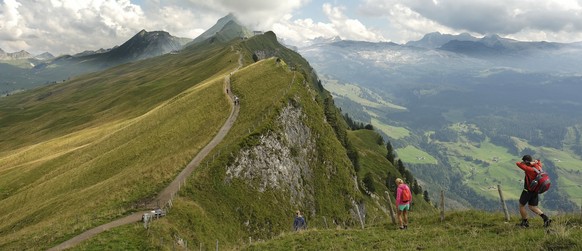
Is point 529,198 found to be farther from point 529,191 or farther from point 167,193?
point 167,193

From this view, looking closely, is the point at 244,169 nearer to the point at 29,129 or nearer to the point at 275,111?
the point at 275,111

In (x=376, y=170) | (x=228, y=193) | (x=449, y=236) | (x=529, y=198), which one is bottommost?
(x=376, y=170)

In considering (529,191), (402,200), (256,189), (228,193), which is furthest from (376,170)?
(529,191)

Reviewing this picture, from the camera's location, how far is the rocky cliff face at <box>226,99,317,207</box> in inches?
2367

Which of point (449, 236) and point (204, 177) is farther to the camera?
point (204, 177)

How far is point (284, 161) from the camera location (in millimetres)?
68188

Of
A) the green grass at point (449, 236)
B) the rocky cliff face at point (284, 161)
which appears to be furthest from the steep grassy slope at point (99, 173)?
the green grass at point (449, 236)

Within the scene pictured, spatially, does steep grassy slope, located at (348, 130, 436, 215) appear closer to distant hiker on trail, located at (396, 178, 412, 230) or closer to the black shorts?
distant hiker on trail, located at (396, 178, 412, 230)

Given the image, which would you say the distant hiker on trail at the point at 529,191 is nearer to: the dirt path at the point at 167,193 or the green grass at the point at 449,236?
the green grass at the point at 449,236

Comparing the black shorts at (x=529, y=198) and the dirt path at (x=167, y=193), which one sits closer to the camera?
the black shorts at (x=529, y=198)

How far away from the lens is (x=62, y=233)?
38.8 metres

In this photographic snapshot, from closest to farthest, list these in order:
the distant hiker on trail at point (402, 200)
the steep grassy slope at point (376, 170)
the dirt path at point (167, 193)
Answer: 1. the distant hiker on trail at point (402, 200)
2. the dirt path at point (167, 193)
3. the steep grassy slope at point (376, 170)

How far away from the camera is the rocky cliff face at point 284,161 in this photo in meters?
60.1

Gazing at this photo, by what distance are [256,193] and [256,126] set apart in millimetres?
15218
